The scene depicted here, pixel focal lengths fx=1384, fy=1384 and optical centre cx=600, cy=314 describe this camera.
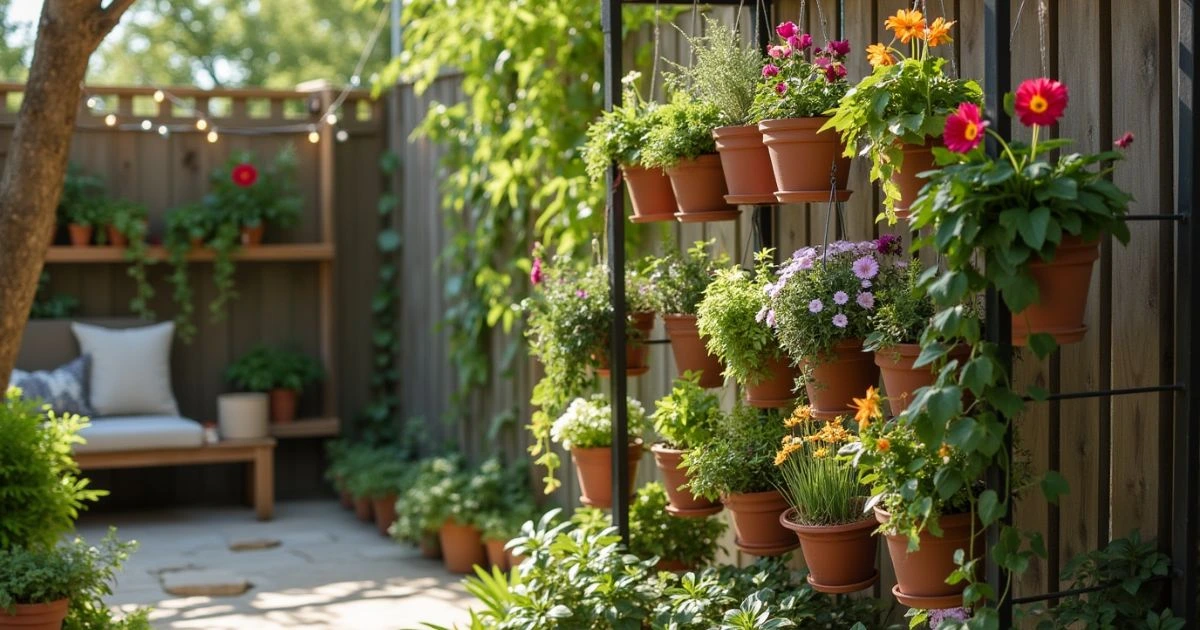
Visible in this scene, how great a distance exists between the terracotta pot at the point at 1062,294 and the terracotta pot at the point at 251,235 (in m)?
5.08

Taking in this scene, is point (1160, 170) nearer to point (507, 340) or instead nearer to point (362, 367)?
point (507, 340)

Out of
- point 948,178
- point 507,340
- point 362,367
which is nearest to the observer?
point 948,178

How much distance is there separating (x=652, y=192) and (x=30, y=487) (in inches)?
73.1

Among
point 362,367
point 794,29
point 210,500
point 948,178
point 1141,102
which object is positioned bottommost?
point 210,500

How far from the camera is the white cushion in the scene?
606 centimetres

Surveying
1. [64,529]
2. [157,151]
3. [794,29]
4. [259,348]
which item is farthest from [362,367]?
[794,29]

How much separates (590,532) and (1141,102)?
71.5 inches

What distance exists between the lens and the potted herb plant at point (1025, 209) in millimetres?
2104

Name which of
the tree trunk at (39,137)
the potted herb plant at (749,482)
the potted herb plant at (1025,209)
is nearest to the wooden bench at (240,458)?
the tree trunk at (39,137)

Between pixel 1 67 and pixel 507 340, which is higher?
pixel 1 67

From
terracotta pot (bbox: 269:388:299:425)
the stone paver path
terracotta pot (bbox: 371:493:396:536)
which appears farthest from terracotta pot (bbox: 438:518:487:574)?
terracotta pot (bbox: 269:388:299:425)

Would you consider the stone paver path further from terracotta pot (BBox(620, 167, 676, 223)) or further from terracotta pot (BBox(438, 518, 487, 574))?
Result: terracotta pot (BBox(620, 167, 676, 223))

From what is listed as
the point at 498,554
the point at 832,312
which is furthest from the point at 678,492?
the point at 498,554

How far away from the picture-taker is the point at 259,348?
6891 millimetres
